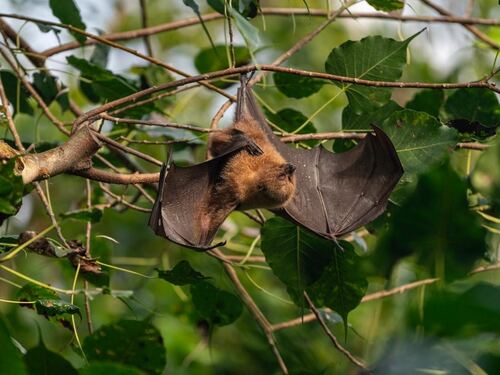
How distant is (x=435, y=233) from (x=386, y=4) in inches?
71.3

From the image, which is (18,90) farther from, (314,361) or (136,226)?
(136,226)

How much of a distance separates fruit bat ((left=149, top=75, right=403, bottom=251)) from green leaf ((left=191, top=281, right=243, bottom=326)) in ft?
0.70

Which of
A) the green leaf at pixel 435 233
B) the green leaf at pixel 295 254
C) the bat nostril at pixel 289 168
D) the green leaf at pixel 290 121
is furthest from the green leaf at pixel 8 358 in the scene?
the green leaf at pixel 290 121

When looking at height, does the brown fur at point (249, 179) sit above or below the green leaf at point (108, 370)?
below

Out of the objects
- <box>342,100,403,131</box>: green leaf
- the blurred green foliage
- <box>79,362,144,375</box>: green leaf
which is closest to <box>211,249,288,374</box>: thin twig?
the blurred green foliage

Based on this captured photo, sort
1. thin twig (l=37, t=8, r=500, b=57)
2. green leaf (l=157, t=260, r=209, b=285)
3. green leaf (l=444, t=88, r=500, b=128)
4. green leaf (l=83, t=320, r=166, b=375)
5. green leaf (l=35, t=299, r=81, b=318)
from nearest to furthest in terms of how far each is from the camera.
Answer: green leaf (l=35, t=299, r=81, b=318) → green leaf (l=157, t=260, r=209, b=285) → green leaf (l=83, t=320, r=166, b=375) → green leaf (l=444, t=88, r=500, b=128) → thin twig (l=37, t=8, r=500, b=57)

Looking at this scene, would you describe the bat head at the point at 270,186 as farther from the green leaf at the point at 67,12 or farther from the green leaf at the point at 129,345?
the green leaf at the point at 67,12

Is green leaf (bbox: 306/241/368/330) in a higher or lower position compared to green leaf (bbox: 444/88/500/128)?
lower

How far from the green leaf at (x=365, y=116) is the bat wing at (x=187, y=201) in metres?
0.44

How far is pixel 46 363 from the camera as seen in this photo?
1.68 meters

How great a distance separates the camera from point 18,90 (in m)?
3.24

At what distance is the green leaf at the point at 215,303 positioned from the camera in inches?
115

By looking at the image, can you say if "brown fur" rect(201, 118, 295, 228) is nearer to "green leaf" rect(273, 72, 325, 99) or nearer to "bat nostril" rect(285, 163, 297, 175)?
"bat nostril" rect(285, 163, 297, 175)

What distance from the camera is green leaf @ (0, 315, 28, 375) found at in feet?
4.42
